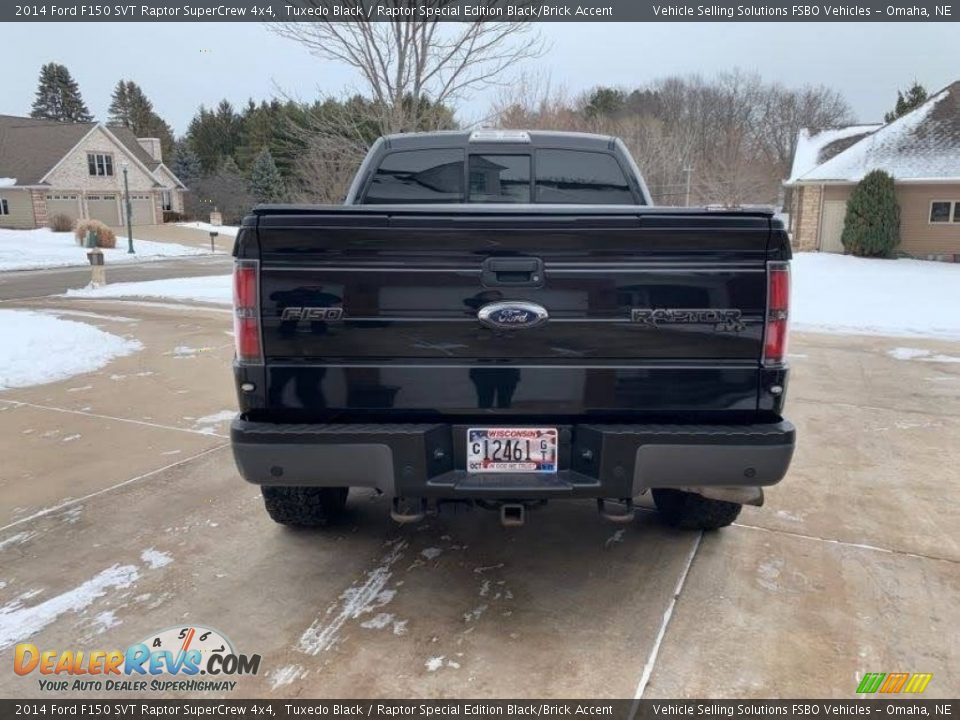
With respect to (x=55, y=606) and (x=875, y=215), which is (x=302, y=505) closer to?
(x=55, y=606)

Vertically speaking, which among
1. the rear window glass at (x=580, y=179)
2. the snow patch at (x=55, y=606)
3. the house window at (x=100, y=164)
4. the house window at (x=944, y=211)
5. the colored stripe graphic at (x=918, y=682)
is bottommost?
the colored stripe graphic at (x=918, y=682)

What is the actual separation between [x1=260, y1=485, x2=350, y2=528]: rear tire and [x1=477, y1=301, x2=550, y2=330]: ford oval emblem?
59.4 inches

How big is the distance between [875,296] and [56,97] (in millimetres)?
91481

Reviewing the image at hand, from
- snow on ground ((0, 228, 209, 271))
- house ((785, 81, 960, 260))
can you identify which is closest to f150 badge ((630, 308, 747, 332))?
house ((785, 81, 960, 260))

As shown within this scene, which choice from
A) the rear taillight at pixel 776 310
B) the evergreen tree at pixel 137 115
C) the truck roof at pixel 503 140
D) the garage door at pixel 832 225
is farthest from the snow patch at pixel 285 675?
the evergreen tree at pixel 137 115

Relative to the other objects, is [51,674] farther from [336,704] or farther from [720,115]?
[720,115]

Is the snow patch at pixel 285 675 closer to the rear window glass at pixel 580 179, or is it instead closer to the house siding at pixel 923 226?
the rear window glass at pixel 580 179

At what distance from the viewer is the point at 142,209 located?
1980 inches

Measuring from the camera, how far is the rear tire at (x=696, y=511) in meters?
3.55

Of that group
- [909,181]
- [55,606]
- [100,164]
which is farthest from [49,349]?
[100,164]

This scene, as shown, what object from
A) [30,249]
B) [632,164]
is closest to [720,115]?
[30,249]

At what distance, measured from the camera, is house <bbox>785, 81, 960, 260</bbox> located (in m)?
22.0

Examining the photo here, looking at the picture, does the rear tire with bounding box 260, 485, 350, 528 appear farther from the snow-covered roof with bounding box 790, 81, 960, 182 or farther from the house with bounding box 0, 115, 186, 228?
the house with bounding box 0, 115, 186, 228

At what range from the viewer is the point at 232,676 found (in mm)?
2576
